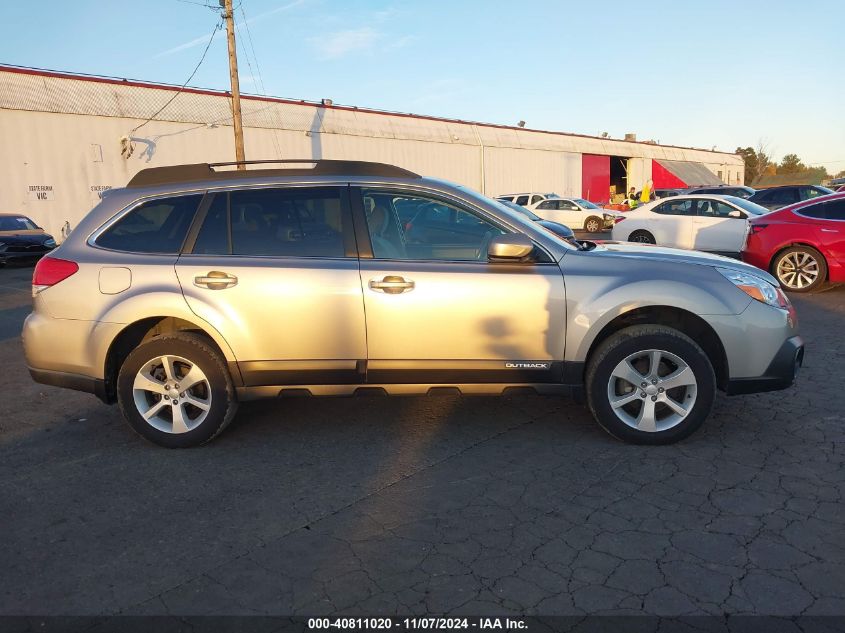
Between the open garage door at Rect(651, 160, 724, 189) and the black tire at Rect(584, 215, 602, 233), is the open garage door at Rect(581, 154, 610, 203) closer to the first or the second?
the open garage door at Rect(651, 160, 724, 189)

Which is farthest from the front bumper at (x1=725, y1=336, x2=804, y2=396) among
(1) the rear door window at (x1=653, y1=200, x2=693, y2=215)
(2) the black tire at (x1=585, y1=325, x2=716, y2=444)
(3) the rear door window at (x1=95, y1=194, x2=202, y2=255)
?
(1) the rear door window at (x1=653, y1=200, x2=693, y2=215)

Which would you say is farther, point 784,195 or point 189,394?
point 784,195

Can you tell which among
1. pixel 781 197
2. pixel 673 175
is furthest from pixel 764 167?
pixel 781 197

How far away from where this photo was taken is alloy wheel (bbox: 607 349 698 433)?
409cm

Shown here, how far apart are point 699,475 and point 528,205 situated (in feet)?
78.4

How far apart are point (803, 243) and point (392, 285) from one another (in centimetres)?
799

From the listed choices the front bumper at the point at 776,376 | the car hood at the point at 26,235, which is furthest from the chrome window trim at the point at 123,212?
the car hood at the point at 26,235

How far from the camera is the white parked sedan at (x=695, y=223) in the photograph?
513 inches

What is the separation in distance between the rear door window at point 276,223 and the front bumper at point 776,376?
8.77 ft

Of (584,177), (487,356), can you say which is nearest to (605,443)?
(487,356)

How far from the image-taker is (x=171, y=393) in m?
4.30

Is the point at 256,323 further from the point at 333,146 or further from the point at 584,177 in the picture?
the point at 584,177

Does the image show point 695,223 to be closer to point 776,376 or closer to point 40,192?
point 776,376

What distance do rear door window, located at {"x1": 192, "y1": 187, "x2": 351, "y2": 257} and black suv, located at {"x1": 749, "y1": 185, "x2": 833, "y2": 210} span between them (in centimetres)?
1903
